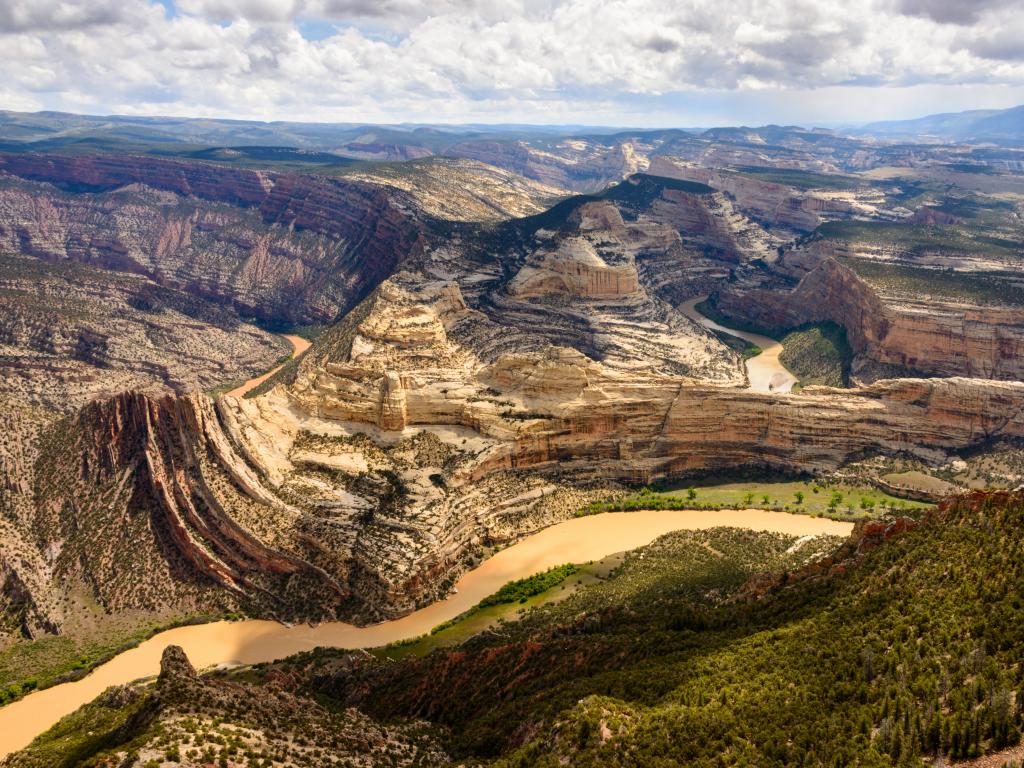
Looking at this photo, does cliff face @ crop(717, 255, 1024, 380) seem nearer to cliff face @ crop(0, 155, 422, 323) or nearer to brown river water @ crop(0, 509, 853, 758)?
brown river water @ crop(0, 509, 853, 758)

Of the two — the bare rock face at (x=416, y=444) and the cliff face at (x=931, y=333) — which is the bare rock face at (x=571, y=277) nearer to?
the bare rock face at (x=416, y=444)

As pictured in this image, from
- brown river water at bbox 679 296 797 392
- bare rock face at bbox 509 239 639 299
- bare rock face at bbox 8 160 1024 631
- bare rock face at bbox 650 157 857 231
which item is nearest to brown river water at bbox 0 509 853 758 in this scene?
bare rock face at bbox 8 160 1024 631

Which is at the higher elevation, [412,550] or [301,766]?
[301,766]

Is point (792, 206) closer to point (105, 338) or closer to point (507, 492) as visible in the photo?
point (507, 492)

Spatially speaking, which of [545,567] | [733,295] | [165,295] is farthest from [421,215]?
[545,567]

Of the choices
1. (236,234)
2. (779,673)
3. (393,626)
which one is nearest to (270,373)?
(236,234)

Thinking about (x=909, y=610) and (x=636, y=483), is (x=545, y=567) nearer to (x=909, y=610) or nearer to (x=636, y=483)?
(x=636, y=483)

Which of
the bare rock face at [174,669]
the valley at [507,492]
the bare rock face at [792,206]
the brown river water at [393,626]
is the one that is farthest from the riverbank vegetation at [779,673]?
the bare rock face at [792,206]
